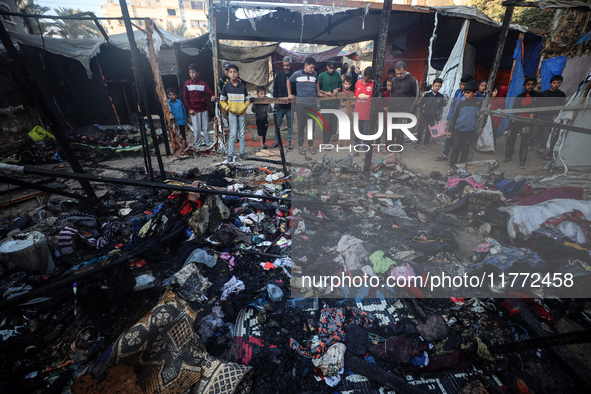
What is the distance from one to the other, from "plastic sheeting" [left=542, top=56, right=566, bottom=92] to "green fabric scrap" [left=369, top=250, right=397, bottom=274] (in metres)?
8.80

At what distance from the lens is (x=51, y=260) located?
9.73ft

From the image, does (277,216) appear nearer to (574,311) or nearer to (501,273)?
(501,273)

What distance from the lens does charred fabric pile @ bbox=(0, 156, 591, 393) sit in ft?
6.13

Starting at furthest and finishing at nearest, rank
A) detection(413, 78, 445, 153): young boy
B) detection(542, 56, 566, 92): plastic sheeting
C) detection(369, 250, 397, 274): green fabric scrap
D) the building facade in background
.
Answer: the building facade in background → detection(542, 56, 566, 92): plastic sheeting → detection(413, 78, 445, 153): young boy → detection(369, 250, 397, 274): green fabric scrap

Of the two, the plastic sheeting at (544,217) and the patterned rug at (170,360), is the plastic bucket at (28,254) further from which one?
the plastic sheeting at (544,217)

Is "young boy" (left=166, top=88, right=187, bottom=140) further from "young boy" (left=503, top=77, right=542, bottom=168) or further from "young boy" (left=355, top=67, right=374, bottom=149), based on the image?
"young boy" (left=503, top=77, right=542, bottom=168)

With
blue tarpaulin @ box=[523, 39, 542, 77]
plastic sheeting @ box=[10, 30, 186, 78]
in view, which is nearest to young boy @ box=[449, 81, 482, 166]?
blue tarpaulin @ box=[523, 39, 542, 77]

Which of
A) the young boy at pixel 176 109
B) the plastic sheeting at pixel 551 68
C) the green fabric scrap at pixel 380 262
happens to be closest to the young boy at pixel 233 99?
the young boy at pixel 176 109

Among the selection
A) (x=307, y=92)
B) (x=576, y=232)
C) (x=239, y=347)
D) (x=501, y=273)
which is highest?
(x=307, y=92)

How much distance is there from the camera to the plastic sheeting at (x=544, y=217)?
2945 mm

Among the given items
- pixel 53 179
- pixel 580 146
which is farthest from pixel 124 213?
pixel 580 146

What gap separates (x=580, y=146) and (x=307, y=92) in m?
6.28

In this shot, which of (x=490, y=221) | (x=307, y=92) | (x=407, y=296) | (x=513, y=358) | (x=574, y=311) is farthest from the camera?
(x=307, y=92)

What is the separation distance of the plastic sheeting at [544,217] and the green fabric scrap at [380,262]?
5.97 ft
